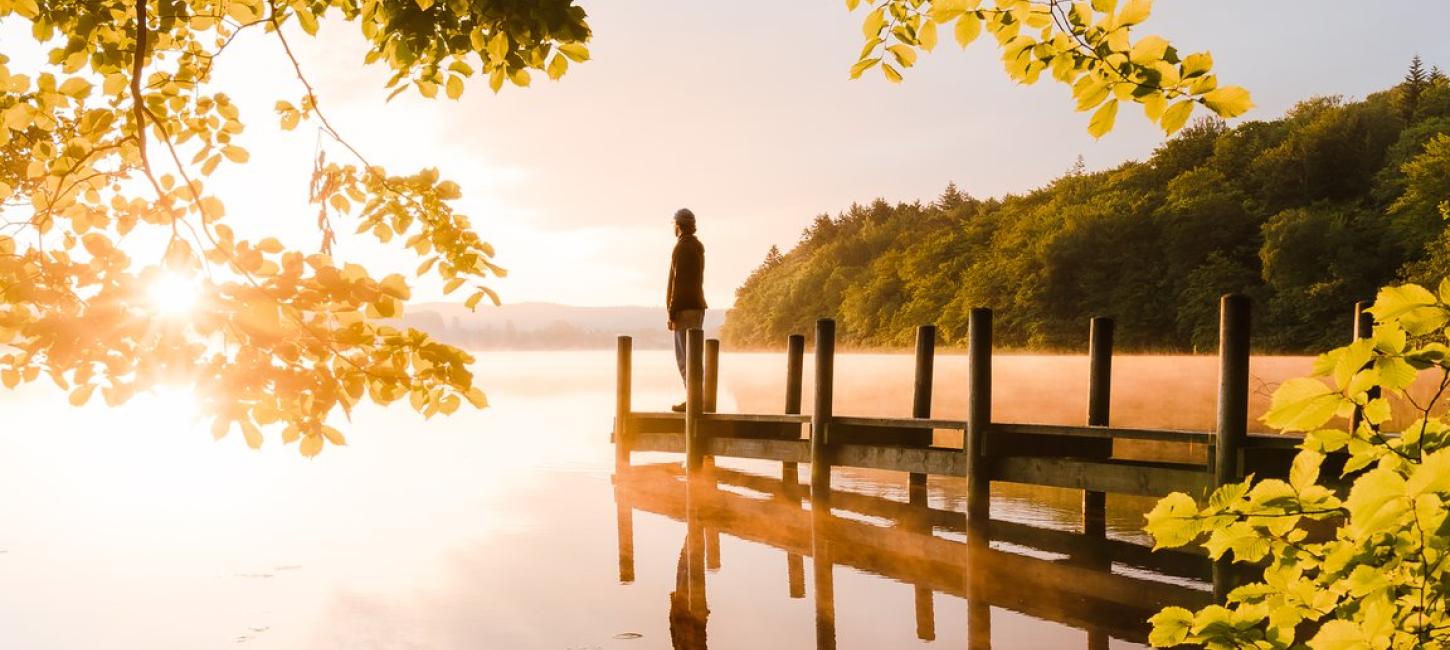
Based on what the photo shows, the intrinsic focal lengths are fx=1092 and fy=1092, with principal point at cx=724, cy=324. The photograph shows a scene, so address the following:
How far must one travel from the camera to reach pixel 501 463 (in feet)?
79.2

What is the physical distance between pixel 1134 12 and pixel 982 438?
7049 millimetres

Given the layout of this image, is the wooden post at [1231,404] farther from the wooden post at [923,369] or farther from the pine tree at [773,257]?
the pine tree at [773,257]

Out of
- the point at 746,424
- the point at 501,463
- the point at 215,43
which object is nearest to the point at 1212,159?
the point at 501,463

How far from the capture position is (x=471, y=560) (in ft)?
42.3

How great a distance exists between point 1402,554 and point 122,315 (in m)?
3.15

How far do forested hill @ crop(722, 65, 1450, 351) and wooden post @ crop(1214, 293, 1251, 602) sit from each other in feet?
182

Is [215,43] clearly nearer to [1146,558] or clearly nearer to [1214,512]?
[1214,512]

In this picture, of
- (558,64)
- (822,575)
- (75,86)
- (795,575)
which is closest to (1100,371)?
(822,575)

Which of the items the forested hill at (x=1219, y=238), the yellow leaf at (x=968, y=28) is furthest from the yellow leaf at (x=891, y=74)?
the forested hill at (x=1219, y=238)

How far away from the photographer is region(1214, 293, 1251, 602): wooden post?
7566 mm

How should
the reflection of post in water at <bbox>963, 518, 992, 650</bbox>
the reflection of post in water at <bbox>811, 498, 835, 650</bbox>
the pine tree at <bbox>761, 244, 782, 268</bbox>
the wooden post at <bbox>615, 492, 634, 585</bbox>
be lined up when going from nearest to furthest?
the reflection of post in water at <bbox>963, 518, 992, 650</bbox>, the reflection of post in water at <bbox>811, 498, 835, 650</bbox>, the wooden post at <bbox>615, 492, 634, 585</bbox>, the pine tree at <bbox>761, 244, 782, 268</bbox>

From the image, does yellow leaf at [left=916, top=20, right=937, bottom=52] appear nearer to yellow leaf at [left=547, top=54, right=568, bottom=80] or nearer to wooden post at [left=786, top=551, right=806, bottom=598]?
yellow leaf at [left=547, top=54, right=568, bottom=80]

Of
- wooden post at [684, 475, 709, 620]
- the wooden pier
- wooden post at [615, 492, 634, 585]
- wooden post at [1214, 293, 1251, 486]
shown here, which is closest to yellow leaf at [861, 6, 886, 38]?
the wooden pier

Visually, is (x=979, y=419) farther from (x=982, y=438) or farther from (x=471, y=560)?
(x=471, y=560)
